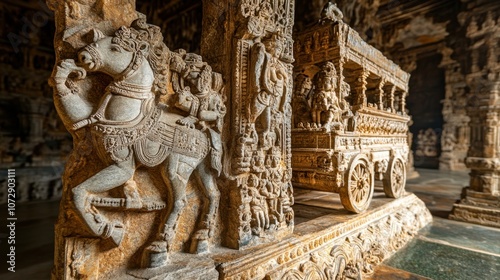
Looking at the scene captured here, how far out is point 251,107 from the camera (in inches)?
88.2

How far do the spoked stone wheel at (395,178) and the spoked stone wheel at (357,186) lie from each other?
996 millimetres

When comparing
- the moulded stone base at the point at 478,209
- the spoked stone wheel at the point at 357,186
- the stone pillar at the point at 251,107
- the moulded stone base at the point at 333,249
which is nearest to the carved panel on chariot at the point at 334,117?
the spoked stone wheel at the point at 357,186

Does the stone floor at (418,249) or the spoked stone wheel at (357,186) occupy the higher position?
the spoked stone wheel at (357,186)

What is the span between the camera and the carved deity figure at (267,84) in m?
2.24

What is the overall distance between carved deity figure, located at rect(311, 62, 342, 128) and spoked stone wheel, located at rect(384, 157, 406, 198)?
2004mm

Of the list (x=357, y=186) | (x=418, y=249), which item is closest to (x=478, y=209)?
(x=418, y=249)

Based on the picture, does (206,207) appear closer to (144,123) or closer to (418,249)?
(144,123)

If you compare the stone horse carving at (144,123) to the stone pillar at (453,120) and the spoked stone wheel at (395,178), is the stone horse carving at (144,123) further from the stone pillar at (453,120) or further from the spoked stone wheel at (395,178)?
the stone pillar at (453,120)

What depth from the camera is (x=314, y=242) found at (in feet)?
8.68

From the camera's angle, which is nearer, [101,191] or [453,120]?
[101,191]

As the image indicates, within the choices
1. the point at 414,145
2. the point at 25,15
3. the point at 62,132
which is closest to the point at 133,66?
the point at 62,132

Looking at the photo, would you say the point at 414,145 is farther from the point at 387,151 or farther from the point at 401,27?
the point at 387,151

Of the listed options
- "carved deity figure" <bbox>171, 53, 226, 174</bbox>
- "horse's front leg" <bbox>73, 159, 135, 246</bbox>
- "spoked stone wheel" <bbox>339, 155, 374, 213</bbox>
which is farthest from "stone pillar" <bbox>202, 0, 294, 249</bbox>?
"spoked stone wheel" <bbox>339, 155, 374, 213</bbox>

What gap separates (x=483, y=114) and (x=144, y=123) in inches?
285
